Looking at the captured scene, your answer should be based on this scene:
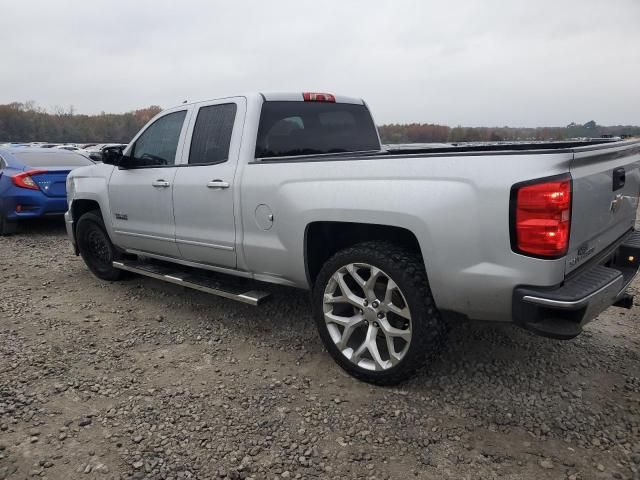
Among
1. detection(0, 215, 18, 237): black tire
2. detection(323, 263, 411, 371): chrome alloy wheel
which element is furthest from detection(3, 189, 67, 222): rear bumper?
detection(323, 263, 411, 371): chrome alloy wheel

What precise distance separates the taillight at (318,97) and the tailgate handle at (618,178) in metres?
2.31

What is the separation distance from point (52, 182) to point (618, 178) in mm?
7882

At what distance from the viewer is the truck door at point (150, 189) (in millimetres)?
4194

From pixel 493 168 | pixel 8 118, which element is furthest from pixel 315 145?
pixel 8 118

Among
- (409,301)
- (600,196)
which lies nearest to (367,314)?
(409,301)

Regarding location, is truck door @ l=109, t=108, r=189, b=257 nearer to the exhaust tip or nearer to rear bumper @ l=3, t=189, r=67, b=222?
the exhaust tip

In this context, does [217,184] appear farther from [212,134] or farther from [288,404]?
[288,404]

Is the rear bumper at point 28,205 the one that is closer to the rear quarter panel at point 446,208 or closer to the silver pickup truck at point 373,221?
the silver pickup truck at point 373,221

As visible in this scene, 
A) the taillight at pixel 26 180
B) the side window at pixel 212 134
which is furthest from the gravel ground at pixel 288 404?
the taillight at pixel 26 180

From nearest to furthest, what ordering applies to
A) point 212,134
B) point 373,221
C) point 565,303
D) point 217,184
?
point 565,303
point 373,221
point 217,184
point 212,134

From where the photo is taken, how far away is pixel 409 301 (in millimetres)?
2705

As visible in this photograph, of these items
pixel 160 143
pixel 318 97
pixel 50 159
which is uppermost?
pixel 318 97

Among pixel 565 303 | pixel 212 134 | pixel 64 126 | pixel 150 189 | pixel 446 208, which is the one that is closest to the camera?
pixel 565 303

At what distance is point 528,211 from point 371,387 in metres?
1.45
